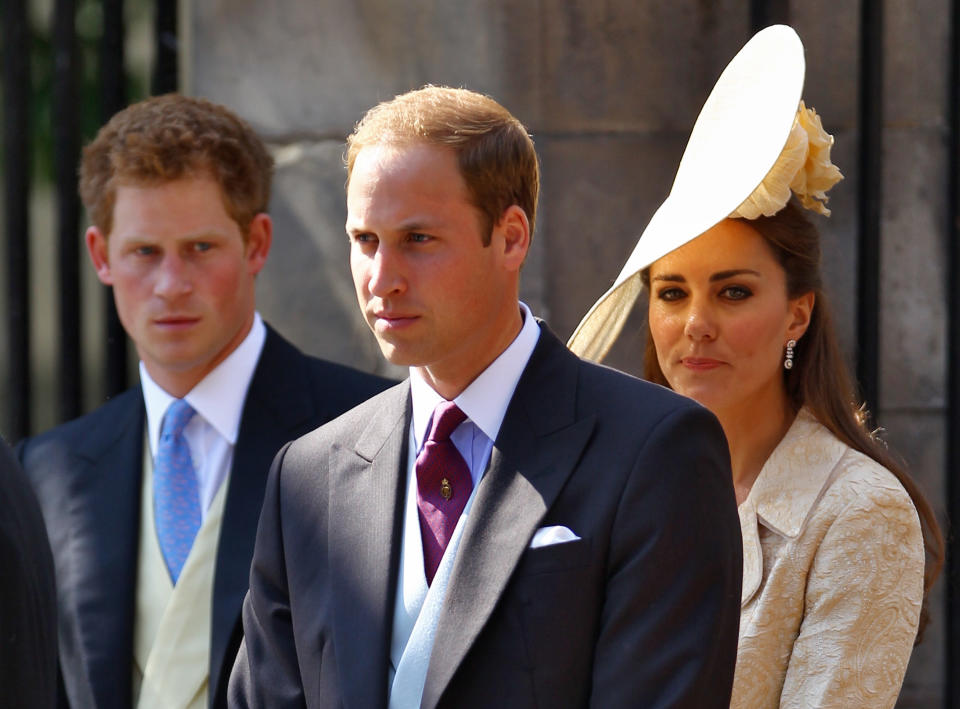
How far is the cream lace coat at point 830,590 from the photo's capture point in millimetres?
2664

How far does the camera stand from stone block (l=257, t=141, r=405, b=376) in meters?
4.43

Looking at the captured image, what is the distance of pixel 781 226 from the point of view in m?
2.98

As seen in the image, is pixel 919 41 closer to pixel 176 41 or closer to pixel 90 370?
pixel 176 41

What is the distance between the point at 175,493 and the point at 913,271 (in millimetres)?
2373

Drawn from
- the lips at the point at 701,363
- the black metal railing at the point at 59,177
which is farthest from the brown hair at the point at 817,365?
the black metal railing at the point at 59,177

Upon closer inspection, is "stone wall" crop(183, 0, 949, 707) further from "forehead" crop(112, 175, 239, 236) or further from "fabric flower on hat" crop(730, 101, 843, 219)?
"fabric flower on hat" crop(730, 101, 843, 219)

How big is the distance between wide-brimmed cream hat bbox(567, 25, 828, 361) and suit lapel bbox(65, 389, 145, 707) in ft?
3.64

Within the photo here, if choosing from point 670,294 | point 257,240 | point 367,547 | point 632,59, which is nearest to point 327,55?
point 632,59

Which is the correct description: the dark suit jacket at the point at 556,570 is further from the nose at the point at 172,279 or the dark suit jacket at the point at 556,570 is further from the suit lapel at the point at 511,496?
the nose at the point at 172,279

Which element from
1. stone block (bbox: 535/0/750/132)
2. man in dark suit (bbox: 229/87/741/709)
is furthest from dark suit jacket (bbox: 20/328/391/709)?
stone block (bbox: 535/0/750/132)

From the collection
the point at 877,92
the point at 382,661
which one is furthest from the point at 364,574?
the point at 877,92

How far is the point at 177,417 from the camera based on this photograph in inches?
134

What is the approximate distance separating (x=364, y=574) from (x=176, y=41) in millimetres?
2844

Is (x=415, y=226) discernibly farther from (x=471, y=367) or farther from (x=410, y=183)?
(x=471, y=367)
